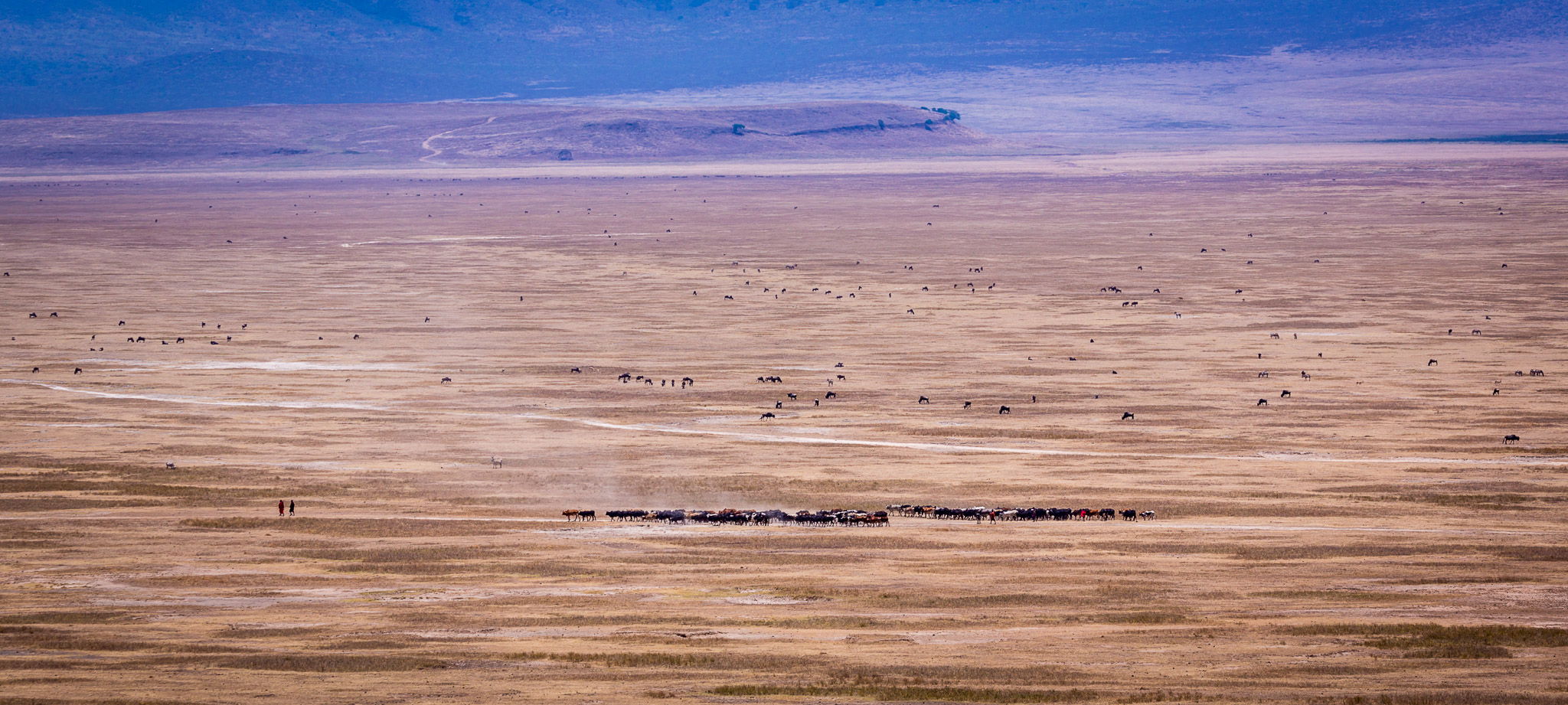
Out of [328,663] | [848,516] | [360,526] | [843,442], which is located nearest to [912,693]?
[328,663]

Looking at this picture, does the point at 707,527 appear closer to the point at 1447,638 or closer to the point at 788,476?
the point at 788,476

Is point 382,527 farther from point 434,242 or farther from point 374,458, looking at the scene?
point 434,242

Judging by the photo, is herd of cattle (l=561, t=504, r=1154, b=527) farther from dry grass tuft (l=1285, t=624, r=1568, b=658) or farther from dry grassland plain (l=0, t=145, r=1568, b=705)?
dry grass tuft (l=1285, t=624, r=1568, b=658)

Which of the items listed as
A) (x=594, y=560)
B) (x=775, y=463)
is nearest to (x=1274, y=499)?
(x=775, y=463)

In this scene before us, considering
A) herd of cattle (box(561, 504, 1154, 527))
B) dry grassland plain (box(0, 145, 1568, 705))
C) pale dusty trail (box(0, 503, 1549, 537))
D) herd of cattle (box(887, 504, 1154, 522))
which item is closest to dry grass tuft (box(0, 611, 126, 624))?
dry grassland plain (box(0, 145, 1568, 705))

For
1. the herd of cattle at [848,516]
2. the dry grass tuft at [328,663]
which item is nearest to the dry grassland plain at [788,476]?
the dry grass tuft at [328,663]
